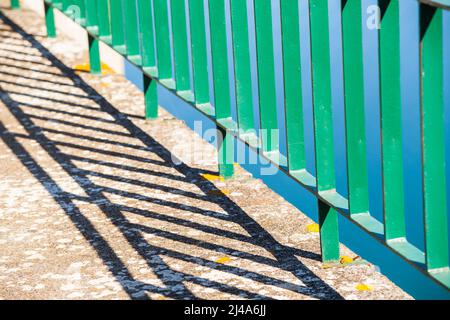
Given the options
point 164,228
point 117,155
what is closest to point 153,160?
point 117,155

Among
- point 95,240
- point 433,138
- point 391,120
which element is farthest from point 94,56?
point 433,138

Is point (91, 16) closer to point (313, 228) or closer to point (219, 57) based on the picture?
point (219, 57)

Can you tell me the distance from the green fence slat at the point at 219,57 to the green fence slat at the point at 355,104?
3.62ft

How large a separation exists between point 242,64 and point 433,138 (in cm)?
149

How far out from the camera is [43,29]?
766 cm

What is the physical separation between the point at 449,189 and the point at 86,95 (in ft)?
7.25

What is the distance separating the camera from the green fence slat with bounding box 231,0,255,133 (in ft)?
13.9

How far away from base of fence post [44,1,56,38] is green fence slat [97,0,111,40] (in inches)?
53.1

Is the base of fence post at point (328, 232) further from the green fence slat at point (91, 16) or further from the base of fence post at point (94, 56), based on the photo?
the base of fence post at point (94, 56)

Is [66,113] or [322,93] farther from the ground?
[322,93]

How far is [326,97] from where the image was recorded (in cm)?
365

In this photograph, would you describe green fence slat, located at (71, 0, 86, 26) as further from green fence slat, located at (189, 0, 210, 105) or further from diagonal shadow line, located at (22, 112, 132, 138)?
green fence slat, located at (189, 0, 210, 105)

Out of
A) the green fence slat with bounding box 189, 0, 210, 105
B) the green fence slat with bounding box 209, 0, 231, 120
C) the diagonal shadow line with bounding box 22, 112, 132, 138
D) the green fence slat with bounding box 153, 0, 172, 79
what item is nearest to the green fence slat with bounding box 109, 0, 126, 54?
the diagonal shadow line with bounding box 22, 112, 132, 138

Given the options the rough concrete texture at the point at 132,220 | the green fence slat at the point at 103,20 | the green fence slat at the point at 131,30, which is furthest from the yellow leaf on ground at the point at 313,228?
the green fence slat at the point at 103,20
